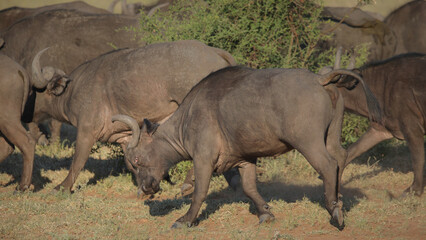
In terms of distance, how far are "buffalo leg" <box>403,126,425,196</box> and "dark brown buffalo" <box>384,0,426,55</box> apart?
8526 mm

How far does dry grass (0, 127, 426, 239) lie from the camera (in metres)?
6.76

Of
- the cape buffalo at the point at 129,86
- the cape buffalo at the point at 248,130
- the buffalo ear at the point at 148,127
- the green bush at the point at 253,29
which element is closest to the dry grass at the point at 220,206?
the cape buffalo at the point at 248,130

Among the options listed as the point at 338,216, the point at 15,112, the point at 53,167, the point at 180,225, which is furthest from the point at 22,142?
the point at 338,216

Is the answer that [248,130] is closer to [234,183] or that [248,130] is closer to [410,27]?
[234,183]

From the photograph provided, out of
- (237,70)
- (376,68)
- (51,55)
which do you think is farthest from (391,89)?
(51,55)

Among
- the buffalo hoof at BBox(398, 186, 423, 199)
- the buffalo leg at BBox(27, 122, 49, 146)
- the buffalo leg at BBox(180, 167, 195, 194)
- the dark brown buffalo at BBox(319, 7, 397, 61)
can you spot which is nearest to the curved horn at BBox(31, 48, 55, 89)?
the buffalo leg at BBox(180, 167, 195, 194)

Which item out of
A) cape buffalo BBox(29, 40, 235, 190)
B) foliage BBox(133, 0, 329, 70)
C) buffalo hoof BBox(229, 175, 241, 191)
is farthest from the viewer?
foliage BBox(133, 0, 329, 70)

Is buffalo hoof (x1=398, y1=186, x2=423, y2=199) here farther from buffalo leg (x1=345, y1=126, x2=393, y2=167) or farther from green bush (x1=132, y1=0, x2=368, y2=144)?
green bush (x1=132, y1=0, x2=368, y2=144)

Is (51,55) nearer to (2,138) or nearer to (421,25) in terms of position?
(2,138)

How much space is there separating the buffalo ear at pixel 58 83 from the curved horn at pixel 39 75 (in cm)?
8

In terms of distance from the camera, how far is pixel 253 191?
7.41 m

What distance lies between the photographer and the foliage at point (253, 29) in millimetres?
10328

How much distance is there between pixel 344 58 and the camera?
1120 cm

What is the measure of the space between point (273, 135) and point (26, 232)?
3038 mm
